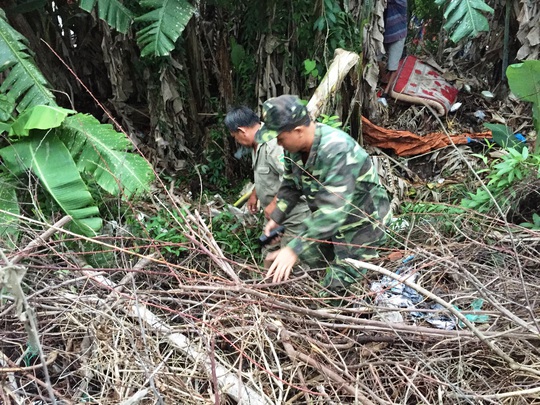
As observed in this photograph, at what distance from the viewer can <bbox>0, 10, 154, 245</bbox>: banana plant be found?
2.79m

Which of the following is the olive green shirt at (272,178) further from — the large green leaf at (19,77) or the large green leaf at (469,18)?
the large green leaf at (469,18)

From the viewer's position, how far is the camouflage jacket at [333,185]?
2.10m

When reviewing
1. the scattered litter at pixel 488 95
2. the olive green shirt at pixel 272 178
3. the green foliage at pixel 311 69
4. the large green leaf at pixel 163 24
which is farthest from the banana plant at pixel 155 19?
the scattered litter at pixel 488 95

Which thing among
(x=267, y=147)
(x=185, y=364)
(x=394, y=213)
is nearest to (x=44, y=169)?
(x=267, y=147)

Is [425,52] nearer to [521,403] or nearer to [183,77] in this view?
[183,77]

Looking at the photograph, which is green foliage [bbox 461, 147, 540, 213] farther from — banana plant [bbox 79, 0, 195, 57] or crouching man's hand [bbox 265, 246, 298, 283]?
banana plant [bbox 79, 0, 195, 57]

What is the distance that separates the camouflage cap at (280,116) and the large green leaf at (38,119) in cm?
149

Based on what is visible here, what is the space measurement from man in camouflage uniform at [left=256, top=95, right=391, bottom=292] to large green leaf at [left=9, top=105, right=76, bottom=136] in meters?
1.48

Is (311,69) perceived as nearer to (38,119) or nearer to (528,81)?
(528,81)

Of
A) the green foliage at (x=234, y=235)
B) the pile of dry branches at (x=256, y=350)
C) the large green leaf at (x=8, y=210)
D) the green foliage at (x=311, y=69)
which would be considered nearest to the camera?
the pile of dry branches at (x=256, y=350)

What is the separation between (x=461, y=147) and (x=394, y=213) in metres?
1.39

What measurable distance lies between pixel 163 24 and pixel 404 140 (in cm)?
263

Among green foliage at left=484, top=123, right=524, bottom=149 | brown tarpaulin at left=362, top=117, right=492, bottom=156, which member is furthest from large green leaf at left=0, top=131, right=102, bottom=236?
green foliage at left=484, top=123, right=524, bottom=149

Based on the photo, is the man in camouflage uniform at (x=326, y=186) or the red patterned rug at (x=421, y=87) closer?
the man in camouflage uniform at (x=326, y=186)
